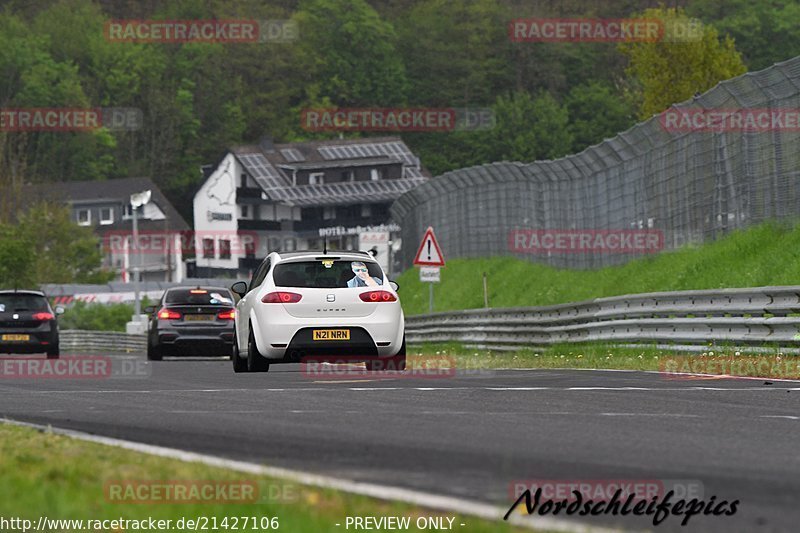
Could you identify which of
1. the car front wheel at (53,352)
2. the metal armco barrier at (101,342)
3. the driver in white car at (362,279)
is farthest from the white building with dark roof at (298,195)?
the driver in white car at (362,279)

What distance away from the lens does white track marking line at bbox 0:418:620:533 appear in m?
7.01

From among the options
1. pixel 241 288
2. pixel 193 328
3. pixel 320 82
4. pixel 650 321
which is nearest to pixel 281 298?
pixel 241 288

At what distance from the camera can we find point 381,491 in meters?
7.89

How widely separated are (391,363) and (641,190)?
1158 cm

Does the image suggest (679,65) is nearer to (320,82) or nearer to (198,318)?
(198,318)

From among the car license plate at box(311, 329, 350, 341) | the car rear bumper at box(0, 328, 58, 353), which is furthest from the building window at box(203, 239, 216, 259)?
the car license plate at box(311, 329, 350, 341)

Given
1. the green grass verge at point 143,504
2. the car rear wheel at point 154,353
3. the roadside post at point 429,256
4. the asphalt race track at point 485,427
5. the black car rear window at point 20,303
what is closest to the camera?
the green grass verge at point 143,504

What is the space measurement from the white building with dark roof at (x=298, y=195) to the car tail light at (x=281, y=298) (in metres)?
109

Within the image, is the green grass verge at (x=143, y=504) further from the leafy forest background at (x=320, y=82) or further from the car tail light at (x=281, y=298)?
the leafy forest background at (x=320, y=82)

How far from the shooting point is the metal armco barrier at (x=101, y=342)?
194 feet

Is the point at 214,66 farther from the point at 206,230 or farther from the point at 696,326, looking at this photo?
the point at 696,326

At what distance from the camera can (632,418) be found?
40.0 feet

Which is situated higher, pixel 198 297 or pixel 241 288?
pixel 241 288

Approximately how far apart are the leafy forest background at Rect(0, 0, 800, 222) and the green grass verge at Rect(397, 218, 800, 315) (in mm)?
97579
